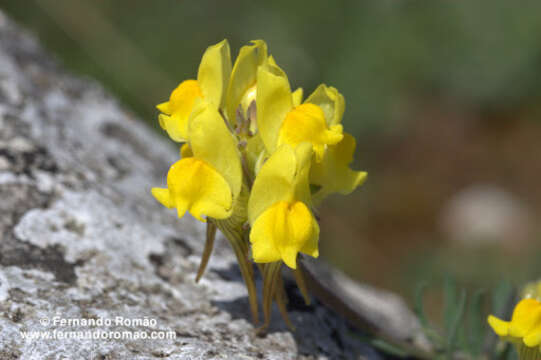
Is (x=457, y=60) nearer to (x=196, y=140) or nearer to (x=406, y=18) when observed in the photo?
(x=406, y=18)

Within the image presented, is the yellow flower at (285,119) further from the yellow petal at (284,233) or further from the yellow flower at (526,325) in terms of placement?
the yellow flower at (526,325)

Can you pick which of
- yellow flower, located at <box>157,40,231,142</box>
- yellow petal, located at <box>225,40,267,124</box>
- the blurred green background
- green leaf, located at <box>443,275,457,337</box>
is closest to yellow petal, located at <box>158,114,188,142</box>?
yellow flower, located at <box>157,40,231,142</box>

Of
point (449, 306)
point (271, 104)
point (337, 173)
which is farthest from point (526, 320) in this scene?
point (271, 104)

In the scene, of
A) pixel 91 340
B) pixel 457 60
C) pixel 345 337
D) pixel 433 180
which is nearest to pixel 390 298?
pixel 345 337

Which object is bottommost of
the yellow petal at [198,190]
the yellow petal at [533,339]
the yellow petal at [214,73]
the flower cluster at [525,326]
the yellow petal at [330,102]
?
the yellow petal at [533,339]

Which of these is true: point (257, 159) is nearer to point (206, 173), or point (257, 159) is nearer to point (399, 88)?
point (206, 173)

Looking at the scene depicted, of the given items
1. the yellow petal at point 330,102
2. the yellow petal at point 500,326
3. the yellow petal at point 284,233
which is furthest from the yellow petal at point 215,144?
the yellow petal at point 500,326
